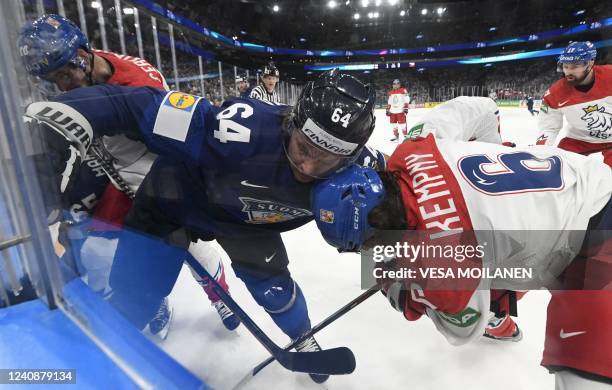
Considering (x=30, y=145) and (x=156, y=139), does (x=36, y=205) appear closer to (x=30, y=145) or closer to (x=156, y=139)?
(x=30, y=145)

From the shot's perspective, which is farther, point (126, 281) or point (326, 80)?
point (126, 281)

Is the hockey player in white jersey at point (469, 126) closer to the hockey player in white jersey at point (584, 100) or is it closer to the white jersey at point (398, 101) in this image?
the hockey player in white jersey at point (584, 100)

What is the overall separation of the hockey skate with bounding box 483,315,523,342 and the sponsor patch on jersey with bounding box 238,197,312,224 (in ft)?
2.38

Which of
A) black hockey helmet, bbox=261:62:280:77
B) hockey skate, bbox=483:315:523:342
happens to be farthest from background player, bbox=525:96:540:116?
hockey skate, bbox=483:315:523:342

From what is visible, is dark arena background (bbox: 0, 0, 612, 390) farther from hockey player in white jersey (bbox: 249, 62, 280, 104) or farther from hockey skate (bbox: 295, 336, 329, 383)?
hockey player in white jersey (bbox: 249, 62, 280, 104)

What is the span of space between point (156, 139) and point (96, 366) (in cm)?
56

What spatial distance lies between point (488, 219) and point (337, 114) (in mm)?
349

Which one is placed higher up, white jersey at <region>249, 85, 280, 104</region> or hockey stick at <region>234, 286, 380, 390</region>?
white jersey at <region>249, 85, 280, 104</region>

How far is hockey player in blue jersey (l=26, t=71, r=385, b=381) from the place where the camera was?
0.79 meters

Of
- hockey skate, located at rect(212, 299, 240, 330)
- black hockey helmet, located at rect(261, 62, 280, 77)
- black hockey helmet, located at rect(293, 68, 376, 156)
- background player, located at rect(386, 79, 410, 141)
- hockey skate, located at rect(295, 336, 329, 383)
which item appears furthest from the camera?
background player, located at rect(386, 79, 410, 141)

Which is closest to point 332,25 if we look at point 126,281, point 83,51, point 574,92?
point 574,92

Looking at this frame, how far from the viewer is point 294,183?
2.99ft

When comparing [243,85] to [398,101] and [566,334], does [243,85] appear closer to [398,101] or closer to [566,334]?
[398,101]

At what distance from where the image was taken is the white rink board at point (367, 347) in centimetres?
112
